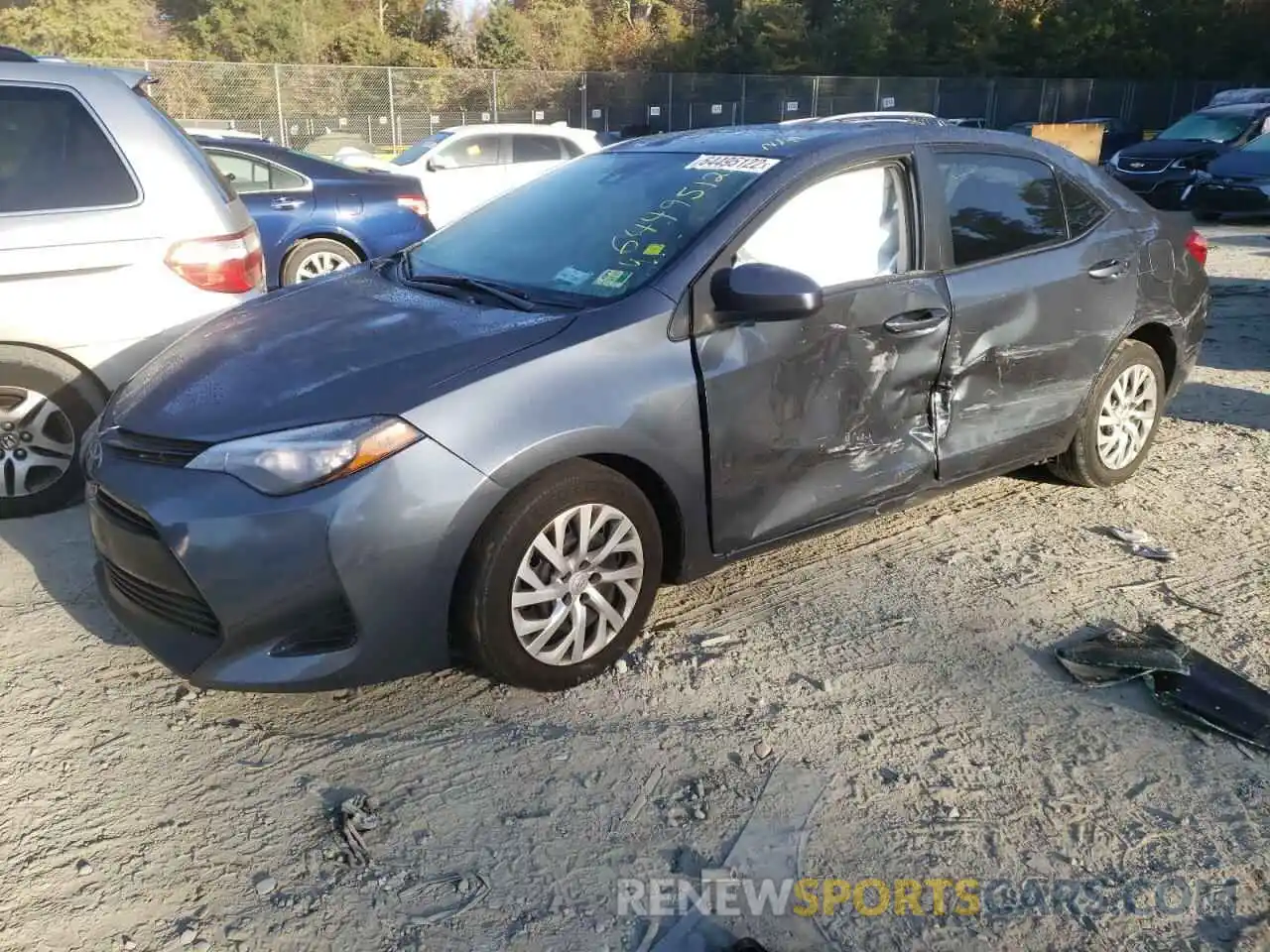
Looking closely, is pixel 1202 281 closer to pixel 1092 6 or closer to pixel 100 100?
pixel 100 100

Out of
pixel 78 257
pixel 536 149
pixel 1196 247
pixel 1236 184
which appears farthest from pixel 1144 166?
pixel 78 257

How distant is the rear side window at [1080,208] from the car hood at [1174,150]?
14.8 meters

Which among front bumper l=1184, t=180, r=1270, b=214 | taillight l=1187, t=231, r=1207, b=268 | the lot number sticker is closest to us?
the lot number sticker

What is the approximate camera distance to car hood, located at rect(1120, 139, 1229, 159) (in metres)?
16.9

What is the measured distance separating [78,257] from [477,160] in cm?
939

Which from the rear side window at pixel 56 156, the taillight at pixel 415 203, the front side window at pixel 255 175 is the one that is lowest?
the taillight at pixel 415 203

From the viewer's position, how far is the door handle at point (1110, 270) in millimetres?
4305

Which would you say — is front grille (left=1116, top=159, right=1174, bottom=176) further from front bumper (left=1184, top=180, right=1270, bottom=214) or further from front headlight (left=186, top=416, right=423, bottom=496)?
front headlight (left=186, top=416, right=423, bottom=496)

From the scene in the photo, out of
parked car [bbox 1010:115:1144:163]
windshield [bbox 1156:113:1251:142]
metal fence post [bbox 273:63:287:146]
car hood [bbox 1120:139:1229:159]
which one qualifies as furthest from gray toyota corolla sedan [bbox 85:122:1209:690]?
parked car [bbox 1010:115:1144:163]

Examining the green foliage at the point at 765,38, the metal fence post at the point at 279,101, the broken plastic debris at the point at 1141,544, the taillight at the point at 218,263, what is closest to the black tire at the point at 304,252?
the taillight at the point at 218,263

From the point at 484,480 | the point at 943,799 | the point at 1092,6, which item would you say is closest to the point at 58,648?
the point at 484,480

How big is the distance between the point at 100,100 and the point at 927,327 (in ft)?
11.5

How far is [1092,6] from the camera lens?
1494 inches

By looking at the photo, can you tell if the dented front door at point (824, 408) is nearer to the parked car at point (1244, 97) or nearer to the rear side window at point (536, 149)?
the rear side window at point (536, 149)
